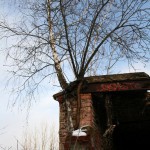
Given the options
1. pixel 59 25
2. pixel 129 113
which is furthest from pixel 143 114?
pixel 59 25

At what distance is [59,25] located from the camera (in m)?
6.75

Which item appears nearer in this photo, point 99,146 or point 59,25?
point 99,146

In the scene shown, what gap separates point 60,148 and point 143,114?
2.03 meters

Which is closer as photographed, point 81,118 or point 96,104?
point 81,118

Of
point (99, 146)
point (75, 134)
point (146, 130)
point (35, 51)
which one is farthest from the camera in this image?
point (146, 130)

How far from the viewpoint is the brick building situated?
529 cm

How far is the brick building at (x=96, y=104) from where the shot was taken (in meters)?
5.29

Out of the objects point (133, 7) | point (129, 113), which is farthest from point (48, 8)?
point (129, 113)

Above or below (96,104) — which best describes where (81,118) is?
below

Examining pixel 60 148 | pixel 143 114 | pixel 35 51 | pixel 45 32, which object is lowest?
pixel 60 148

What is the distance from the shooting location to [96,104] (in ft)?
20.0

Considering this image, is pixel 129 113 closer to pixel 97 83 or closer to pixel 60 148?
pixel 97 83

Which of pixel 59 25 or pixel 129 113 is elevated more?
pixel 59 25

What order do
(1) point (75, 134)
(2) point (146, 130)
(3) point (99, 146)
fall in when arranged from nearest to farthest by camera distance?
(1) point (75, 134), (3) point (99, 146), (2) point (146, 130)
